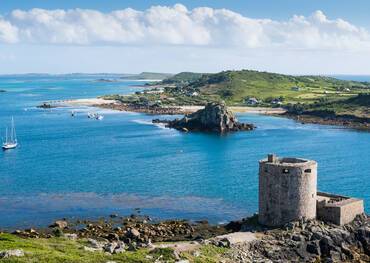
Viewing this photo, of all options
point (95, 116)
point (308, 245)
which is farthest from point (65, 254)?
point (95, 116)

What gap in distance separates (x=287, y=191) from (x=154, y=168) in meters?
46.3

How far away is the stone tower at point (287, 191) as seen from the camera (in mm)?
50719

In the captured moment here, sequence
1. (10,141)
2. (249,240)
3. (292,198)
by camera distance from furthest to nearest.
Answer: (10,141), (292,198), (249,240)

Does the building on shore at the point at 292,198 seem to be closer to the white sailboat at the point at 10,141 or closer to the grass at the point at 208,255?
the grass at the point at 208,255

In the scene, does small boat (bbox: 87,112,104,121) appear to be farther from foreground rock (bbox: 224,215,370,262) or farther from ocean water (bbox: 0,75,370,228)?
foreground rock (bbox: 224,215,370,262)

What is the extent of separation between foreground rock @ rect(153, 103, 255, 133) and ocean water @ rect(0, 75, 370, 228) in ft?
17.5

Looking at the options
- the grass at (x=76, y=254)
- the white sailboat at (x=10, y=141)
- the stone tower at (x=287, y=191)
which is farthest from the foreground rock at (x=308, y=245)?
the white sailboat at (x=10, y=141)

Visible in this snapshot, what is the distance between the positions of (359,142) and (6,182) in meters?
72.8

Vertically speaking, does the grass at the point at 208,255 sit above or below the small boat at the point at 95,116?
above

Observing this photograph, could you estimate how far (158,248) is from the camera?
4288 cm

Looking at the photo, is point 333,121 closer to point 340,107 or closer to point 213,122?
point 340,107

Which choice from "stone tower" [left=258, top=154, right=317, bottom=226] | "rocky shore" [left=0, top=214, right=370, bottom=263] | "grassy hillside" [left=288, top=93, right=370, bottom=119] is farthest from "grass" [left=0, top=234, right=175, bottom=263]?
"grassy hillside" [left=288, top=93, right=370, bottom=119]

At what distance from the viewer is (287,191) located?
5081cm

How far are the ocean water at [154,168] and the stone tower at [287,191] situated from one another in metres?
13.4
